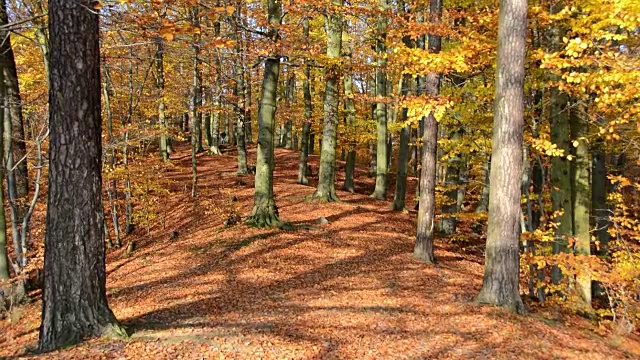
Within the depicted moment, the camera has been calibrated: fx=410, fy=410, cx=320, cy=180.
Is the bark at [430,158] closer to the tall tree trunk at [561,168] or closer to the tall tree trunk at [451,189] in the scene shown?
the tall tree trunk at [561,168]

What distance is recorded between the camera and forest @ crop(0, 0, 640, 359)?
4.98 meters

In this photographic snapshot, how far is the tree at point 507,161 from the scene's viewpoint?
709 centimetres

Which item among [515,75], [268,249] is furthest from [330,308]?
[515,75]

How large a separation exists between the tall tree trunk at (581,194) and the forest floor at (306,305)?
1333 mm

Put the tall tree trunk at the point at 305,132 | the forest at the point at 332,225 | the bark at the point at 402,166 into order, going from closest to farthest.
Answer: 1. the forest at the point at 332,225
2. the bark at the point at 402,166
3. the tall tree trunk at the point at 305,132

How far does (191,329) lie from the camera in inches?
226

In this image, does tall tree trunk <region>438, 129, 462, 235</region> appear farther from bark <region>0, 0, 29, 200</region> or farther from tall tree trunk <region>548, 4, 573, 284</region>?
bark <region>0, 0, 29, 200</region>

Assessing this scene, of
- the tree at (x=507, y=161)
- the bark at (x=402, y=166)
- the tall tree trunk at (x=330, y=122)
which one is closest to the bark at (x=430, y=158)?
the tree at (x=507, y=161)

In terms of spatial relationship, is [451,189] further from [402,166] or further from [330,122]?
[330,122]

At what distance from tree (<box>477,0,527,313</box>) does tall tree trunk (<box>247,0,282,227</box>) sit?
6416 millimetres

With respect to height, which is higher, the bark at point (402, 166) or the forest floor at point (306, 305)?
the bark at point (402, 166)

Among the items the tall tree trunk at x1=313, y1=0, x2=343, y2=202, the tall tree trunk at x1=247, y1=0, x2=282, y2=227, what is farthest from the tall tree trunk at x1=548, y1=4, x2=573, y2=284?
the tall tree trunk at x1=313, y1=0, x2=343, y2=202

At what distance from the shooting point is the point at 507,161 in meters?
7.12

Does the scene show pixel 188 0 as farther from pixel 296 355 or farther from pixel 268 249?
A: pixel 268 249
